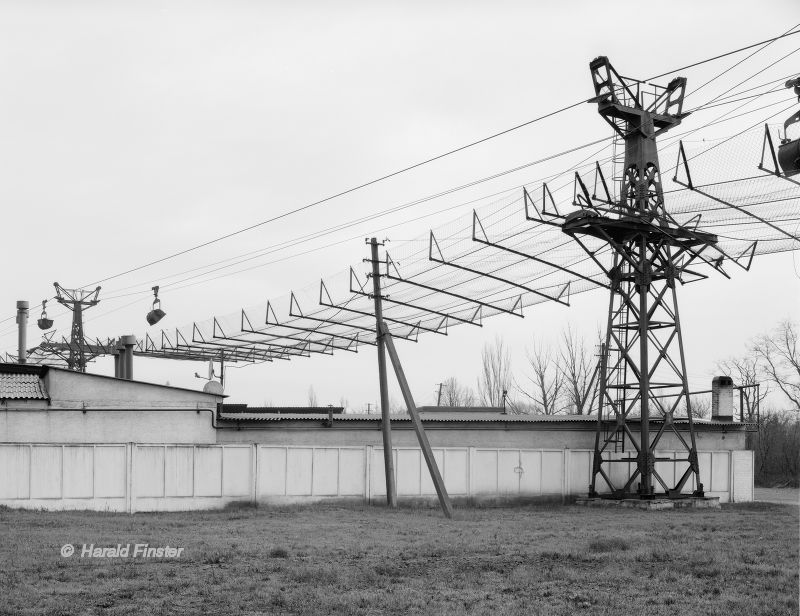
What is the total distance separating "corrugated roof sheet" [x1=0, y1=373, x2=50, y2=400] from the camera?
31.9 m

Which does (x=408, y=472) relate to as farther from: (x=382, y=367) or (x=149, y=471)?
(x=149, y=471)

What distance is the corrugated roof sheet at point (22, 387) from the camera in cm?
3192

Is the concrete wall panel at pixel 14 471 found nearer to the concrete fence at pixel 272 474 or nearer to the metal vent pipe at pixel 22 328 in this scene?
the concrete fence at pixel 272 474

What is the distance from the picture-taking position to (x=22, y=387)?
32.7 metres

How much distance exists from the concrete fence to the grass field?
6288 millimetres

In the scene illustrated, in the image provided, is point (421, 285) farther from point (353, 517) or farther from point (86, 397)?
point (86, 397)

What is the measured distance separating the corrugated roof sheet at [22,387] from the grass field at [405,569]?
7356mm

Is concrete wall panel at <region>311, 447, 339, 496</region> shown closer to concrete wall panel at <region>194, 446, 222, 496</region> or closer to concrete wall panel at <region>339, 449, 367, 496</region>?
concrete wall panel at <region>339, 449, 367, 496</region>

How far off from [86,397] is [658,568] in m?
22.4

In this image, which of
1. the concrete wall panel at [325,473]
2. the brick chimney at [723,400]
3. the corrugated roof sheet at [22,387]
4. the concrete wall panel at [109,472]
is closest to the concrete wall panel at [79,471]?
the concrete wall panel at [109,472]

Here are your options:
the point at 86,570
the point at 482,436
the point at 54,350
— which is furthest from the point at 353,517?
the point at 54,350

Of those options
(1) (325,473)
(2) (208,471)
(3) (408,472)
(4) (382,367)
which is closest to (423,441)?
(4) (382,367)

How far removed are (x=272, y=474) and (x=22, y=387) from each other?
9006mm

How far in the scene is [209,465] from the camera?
34188 mm
